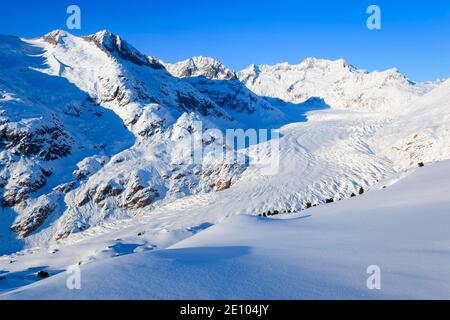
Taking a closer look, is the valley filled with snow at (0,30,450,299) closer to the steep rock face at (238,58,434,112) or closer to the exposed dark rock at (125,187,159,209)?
the exposed dark rock at (125,187,159,209)

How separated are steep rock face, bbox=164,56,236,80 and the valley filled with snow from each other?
64.8 feet

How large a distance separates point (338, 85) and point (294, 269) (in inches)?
6079

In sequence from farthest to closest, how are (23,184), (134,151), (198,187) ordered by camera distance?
(134,151), (198,187), (23,184)

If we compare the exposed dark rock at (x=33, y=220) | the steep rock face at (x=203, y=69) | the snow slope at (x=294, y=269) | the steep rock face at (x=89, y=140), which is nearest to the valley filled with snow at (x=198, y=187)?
the snow slope at (x=294, y=269)

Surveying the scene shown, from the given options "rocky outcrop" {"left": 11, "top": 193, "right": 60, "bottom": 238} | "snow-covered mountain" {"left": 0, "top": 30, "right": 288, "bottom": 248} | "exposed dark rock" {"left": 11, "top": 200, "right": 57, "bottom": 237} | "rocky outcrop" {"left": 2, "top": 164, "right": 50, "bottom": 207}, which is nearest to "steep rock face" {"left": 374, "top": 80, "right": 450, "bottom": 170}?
"snow-covered mountain" {"left": 0, "top": 30, "right": 288, "bottom": 248}

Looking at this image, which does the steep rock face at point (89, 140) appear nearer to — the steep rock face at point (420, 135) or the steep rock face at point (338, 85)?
the steep rock face at point (420, 135)

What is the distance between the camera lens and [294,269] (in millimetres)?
5539

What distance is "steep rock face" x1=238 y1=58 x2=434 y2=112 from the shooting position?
374ft

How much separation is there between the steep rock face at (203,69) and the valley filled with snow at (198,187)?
64.8 feet

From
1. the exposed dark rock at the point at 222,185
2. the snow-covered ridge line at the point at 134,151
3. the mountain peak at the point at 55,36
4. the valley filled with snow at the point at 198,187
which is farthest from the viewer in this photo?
the mountain peak at the point at 55,36

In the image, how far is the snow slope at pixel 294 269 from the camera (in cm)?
449

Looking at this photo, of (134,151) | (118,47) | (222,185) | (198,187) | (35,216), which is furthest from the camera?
(118,47)

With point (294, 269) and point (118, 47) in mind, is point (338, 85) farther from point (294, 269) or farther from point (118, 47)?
point (294, 269)

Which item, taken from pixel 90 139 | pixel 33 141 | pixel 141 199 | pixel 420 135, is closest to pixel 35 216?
pixel 141 199
